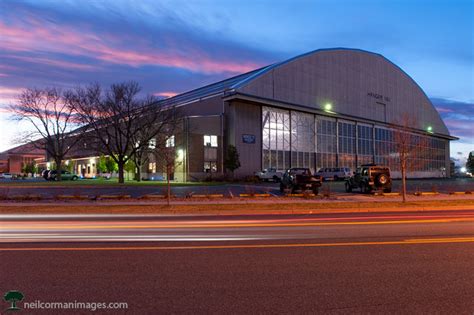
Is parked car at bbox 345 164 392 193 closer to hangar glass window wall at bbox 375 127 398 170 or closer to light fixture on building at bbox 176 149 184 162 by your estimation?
light fixture on building at bbox 176 149 184 162

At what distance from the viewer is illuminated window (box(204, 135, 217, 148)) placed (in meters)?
53.7

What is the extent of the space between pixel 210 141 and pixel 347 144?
26.7m

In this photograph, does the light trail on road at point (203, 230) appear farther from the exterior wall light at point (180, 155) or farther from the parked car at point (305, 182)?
the exterior wall light at point (180, 155)

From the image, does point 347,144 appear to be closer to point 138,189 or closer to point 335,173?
point 335,173

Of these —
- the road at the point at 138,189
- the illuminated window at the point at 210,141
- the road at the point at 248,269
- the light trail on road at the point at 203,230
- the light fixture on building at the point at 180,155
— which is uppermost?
the illuminated window at the point at 210,141

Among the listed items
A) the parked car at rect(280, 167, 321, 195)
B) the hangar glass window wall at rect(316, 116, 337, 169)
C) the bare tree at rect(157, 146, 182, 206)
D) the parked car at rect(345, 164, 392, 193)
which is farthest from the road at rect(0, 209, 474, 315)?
the hangar glass window wall at rect(316, 116, 337, 169)

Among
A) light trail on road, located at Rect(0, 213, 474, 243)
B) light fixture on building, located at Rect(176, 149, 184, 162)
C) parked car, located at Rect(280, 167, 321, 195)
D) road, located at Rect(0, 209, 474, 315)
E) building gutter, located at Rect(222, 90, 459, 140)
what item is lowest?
light trail on road, located at Rect(0, 213, 474, 243)

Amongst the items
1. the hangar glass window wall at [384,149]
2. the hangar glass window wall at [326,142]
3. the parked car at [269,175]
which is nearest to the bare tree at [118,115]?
the parked car at [269,175]

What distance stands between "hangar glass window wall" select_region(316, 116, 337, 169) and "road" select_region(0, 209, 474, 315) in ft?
173

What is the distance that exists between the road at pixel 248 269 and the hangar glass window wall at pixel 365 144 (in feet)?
202

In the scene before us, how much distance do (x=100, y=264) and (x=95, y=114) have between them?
44.2m

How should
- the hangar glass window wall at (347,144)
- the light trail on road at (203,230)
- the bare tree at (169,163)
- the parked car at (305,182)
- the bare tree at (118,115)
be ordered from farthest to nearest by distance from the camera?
the hangar glass window wall at (347,144), the bare tree at (118,115), the parked car at (305,182), the bare tree at (169,163), the light trail on road at (203,230)

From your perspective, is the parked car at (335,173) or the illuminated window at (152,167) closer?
the parked car at (335,173)

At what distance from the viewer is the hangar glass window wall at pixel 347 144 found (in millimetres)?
67438
